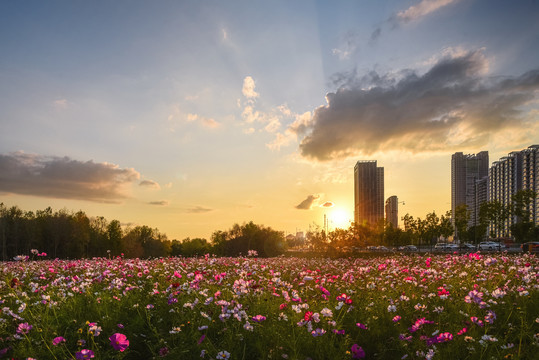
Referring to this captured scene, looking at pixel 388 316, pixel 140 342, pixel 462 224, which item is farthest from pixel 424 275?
pixel 462 224

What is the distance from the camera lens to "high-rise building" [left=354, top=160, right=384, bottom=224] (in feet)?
425

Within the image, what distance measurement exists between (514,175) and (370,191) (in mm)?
43581

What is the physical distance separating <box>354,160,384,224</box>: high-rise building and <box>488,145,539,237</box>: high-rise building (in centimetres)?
3527

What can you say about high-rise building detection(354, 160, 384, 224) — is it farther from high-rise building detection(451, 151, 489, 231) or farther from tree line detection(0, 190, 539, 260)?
tree line detection(0, 190, 539, 260)

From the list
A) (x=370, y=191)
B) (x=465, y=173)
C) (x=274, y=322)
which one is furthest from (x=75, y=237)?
(x=465, y=173)

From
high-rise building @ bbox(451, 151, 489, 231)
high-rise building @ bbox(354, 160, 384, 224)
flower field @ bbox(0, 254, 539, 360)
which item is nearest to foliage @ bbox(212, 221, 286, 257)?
flower field @ bbox(0, 254, 539, 360)

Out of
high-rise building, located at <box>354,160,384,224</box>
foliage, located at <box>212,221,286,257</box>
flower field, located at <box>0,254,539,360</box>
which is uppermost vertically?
high-rise building, located at <box>354,160,384,224</box>

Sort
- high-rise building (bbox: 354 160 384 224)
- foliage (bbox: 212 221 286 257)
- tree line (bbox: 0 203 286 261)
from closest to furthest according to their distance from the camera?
1. tree line (bbox: 0 203 286 261)
2. foliage (bbox: 212 221 286 257)
3. high-rise building (bbox: 354 160 384 224)

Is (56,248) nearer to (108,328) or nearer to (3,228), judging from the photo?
(3,228)

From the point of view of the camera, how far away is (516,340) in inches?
186

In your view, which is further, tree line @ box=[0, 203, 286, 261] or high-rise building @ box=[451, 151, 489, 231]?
high-rise building @ box=[451, 151, 489, 231]

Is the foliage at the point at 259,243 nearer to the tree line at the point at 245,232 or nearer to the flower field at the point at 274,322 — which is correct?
the tree line at the point at 245,232

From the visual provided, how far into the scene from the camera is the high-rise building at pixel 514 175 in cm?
10206

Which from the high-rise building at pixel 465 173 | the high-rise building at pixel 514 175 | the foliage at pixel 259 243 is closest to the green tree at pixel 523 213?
the foliage at pixel 259 243
